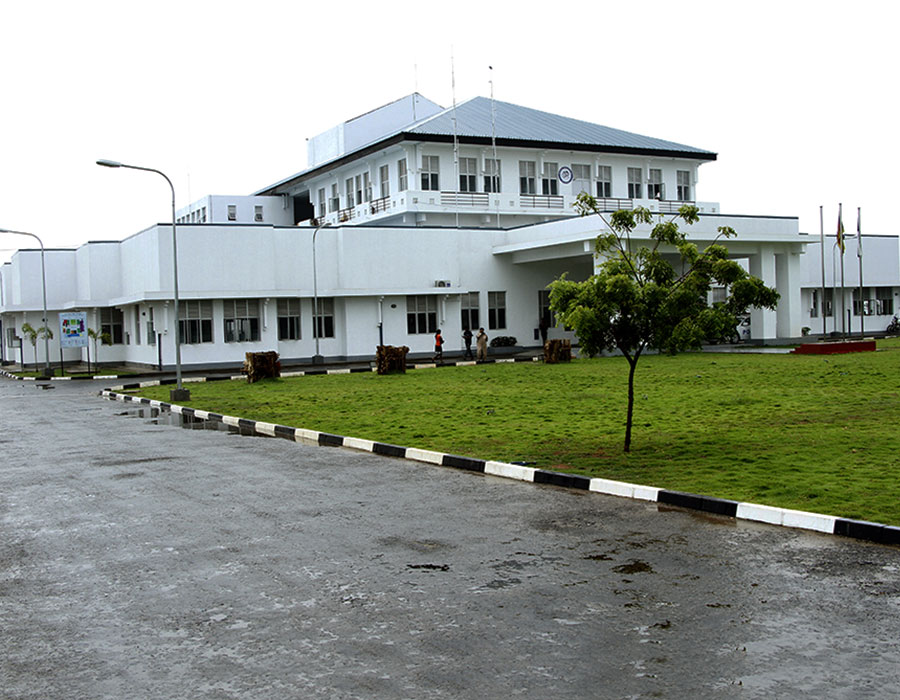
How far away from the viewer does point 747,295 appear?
41.7 ft

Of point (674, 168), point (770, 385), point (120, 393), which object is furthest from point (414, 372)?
point (674, 168)

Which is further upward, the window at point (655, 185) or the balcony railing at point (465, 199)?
the window at point (655, 185)

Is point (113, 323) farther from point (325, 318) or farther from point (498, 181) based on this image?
point (498, 181)

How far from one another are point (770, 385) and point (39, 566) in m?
18.3

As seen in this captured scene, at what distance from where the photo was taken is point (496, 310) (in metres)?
48.0

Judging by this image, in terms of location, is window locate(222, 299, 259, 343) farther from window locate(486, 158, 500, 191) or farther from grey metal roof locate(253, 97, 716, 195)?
window locate(486, 158, 500, 191)

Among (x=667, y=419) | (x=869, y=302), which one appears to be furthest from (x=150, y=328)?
(x=869, y=302)

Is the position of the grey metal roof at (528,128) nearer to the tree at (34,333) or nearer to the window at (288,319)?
the window at (288,319)

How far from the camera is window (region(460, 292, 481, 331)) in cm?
4747

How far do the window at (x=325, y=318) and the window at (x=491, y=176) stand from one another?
44.7 ft

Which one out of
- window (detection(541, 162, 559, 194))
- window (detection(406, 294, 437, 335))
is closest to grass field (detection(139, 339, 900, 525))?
window (detection(406, 294, 437, 335))

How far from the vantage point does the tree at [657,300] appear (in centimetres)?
1273

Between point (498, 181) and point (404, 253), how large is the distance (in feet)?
36.1

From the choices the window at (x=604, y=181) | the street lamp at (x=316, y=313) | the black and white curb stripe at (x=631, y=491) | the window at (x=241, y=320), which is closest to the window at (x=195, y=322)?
the window at (x=241, y=320)
